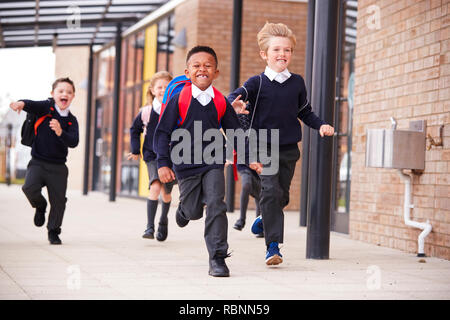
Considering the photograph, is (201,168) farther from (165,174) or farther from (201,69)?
(201,69)

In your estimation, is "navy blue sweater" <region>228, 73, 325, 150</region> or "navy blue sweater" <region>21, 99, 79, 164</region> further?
"navy blue sweater" <region>21, 99, 79, 164</region>

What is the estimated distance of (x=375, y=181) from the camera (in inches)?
318

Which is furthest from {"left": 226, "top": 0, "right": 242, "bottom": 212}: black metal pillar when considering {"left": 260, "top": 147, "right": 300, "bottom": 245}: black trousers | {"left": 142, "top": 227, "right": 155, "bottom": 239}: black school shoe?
{"left": 260, "top": 147, "right": 300, "bottom": 245}: black trousers

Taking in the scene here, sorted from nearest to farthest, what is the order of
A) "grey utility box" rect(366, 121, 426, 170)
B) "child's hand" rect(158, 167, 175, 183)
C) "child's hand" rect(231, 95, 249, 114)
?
"child's hand" rect(158, 167, 175, 183)
"child's hand" rect(231, 95, 249, 114)
"grey utility box" rect(366, 121, 426, 170)

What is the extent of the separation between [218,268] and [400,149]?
8.41ft

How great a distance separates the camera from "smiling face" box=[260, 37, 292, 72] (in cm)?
572

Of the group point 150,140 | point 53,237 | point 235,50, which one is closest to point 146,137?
point 150,140

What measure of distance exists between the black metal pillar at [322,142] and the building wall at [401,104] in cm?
Answer: 107

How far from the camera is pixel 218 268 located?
5.14m

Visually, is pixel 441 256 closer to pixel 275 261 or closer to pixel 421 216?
pixel 421 216

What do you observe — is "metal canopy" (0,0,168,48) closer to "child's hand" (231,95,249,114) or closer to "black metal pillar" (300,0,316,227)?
"black metal pillar" (300,0,316,227)

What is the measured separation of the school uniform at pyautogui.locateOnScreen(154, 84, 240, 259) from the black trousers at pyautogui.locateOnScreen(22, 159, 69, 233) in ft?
7.40

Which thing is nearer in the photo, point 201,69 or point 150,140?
point 201,69

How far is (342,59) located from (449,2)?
3.62 meters
